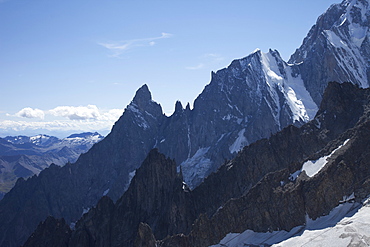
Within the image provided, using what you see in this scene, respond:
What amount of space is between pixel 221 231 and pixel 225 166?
48.7 m

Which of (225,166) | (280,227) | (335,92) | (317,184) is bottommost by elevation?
(280,227)

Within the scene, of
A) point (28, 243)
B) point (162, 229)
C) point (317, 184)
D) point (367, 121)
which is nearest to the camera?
point (317, 184)

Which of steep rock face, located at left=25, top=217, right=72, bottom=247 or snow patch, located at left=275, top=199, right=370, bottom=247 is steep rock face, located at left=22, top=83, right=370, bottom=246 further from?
steep rock face, located at left=25, top=217, right=72, bottom=247

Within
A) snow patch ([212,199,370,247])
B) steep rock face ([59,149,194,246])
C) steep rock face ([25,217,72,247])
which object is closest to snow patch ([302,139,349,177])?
snow patch ([212,199,370,247])

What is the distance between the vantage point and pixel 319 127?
162 meters

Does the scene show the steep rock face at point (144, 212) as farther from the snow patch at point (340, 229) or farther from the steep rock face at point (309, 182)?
the snow patch at point (340, 229)

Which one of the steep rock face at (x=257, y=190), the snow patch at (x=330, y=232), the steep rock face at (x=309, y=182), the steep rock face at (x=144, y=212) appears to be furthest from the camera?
the steep rock face at (x=144, y=212)

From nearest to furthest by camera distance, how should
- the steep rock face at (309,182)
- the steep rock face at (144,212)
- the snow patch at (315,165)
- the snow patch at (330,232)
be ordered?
the snow patch at (330,232)
the steep rock face at (309,182)
the snow patch at (315,165)
the steep rock face at (144,212)

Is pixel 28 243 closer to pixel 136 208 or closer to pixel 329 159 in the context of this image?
pixel 136 208

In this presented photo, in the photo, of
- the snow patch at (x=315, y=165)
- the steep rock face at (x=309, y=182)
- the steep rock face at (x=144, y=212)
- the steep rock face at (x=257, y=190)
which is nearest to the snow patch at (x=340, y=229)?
the steep rock face at (x=309, y=182)

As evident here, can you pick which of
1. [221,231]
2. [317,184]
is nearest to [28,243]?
[221,231]

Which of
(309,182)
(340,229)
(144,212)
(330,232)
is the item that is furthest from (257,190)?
(144,212)

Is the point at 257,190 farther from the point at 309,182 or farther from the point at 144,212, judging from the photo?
the point at 144,212

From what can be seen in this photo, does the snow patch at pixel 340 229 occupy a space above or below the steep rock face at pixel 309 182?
below
